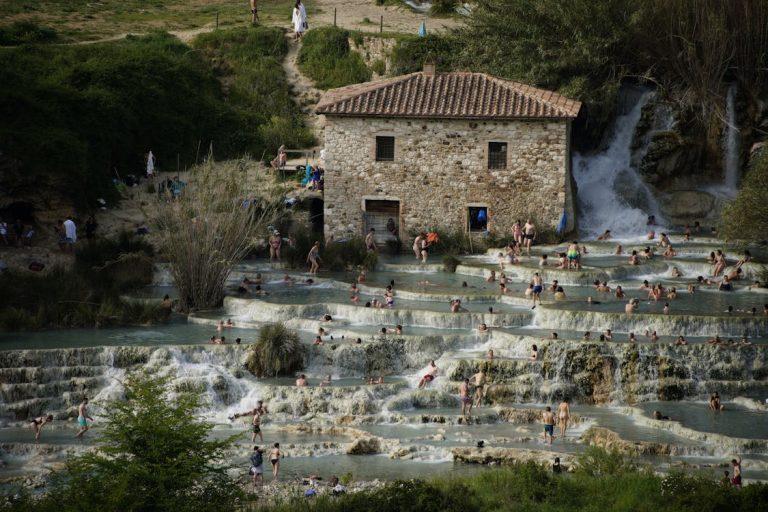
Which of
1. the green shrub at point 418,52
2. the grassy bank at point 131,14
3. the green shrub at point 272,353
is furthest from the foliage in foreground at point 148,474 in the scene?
the grassy bank at point 131,14

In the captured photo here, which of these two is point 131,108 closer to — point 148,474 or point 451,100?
point 451,100

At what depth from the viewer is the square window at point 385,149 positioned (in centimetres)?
5100

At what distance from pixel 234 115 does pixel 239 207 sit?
15.7 m

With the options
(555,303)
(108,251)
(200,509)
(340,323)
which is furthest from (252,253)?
(200,509)

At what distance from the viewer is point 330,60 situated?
6419cm

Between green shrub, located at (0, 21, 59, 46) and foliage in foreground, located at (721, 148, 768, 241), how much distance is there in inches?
1323

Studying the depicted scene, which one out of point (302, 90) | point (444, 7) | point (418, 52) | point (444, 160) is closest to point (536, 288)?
point (444, 160)

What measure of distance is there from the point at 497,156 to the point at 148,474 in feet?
86.8

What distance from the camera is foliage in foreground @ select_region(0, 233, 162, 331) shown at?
1624 inches

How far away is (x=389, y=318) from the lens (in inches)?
1638

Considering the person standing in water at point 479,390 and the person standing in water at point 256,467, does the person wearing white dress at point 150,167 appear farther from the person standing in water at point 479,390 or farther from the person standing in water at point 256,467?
the person standing in water at point 256,467

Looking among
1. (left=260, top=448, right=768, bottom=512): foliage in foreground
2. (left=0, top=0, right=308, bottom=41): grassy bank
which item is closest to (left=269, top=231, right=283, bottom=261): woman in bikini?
(left=260, top=448, right=768, bottom=512): foliage in foreground

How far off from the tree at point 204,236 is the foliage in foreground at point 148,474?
14311 millimetres

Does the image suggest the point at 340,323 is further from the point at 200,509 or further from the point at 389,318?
the point at 200,509
